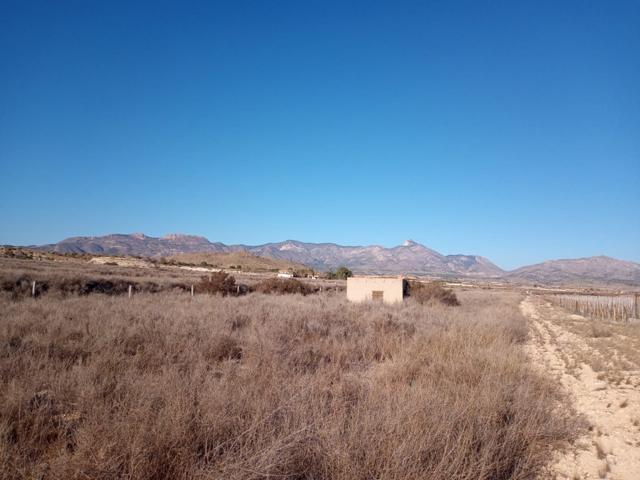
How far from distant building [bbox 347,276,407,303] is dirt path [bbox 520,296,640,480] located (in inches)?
448

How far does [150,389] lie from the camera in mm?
4855

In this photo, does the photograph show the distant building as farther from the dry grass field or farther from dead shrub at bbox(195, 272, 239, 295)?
the dry grass field

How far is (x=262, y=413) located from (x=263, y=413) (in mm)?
19

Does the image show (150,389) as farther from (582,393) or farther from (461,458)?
(582,393)

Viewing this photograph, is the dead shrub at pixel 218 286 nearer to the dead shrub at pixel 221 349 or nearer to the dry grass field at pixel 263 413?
the dead shrub at pixel 221 349

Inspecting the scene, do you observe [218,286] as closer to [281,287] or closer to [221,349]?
[281,287]

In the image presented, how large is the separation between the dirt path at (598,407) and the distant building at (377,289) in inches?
448

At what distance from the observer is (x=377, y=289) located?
2866cm

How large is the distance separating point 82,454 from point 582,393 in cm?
982

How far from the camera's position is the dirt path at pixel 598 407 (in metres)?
5.32

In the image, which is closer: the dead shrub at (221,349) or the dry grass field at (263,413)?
the dry grass field at (263,413)

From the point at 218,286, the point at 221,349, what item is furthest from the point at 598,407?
the point at 218,286

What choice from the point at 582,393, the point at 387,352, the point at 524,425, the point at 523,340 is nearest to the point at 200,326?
the point at 387,352

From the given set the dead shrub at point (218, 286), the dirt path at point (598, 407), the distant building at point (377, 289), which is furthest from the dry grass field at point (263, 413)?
the distant building at point (377, 289)
